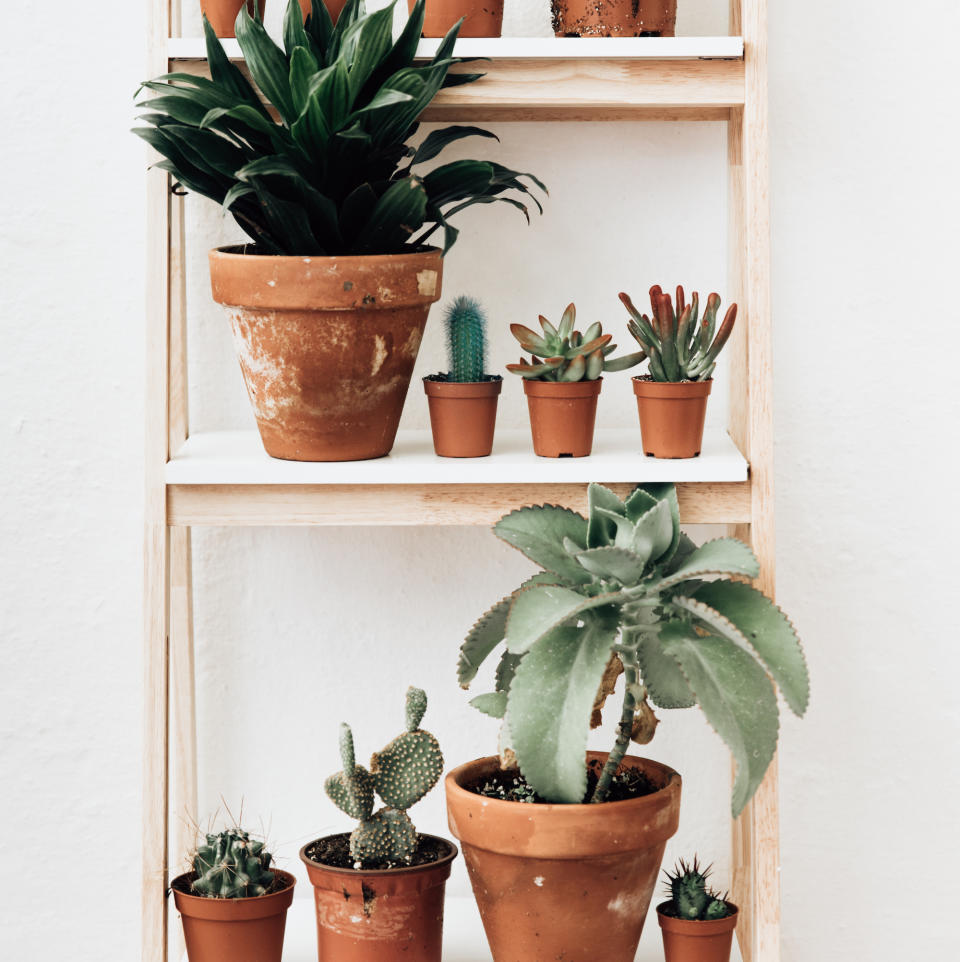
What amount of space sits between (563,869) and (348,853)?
Answer: 280mm

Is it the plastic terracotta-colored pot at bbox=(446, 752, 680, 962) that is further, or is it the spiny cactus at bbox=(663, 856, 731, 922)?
the spiny cactus at bbox=(663, 856, 731, 922)

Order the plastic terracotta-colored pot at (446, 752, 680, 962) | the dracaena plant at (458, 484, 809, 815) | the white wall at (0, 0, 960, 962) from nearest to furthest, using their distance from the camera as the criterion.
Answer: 1. the dracaena plant at (458, 484, 809, 815)
2. the plastic terracotta-colored pot at (446, 752, 680, 962)
3. the white wall at (0, 0, 960, 962)

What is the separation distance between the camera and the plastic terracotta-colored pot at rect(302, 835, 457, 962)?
1354mm

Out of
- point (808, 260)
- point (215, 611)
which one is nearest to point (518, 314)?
point (808, 260)

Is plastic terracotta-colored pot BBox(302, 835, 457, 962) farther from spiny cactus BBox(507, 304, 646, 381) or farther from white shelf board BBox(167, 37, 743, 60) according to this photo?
white shelf board BBox(167, 37, 743, 60)

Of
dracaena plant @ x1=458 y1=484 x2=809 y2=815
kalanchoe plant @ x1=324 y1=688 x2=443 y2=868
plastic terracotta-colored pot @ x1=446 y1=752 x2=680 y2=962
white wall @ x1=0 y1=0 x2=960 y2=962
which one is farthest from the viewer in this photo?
white wall @ x1=0 y1=0 x2=960 y2=962

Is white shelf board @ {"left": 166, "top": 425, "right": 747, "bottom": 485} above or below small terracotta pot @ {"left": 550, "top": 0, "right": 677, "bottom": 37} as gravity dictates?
below

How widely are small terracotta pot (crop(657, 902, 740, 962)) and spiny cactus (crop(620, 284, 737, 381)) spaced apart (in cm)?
63

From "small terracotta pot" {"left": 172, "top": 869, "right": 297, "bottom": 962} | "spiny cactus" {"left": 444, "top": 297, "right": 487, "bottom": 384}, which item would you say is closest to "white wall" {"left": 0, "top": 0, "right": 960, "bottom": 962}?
"spiny cactus" {"left": 444, "top": 297, "right": 487, "bottom": 384}

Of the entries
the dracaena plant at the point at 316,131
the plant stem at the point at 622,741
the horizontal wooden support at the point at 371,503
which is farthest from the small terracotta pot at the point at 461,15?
the plant stem at the point at 622,741

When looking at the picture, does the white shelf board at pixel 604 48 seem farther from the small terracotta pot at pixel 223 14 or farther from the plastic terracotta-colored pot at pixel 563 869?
the plastic terracotta-colored pot at pixel 563 869

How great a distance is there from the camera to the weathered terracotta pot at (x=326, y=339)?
1317 millimetres

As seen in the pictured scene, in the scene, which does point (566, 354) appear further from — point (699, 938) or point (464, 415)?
point (699, 938)

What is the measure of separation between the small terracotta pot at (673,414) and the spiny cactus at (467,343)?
189 millimetres
